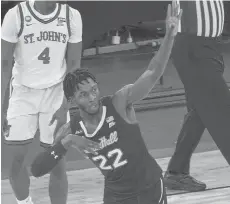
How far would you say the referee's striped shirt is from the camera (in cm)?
452

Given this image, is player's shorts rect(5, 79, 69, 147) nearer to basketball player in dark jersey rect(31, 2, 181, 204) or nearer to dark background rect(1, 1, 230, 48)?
basketball player in dark jersey rect(31, 2, 181, 204)

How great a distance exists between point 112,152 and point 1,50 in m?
1.26

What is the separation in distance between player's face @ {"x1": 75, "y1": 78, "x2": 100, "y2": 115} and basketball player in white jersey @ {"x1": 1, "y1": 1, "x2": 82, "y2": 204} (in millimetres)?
902

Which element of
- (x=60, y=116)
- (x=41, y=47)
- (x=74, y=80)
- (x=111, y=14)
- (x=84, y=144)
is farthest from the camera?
(x=111, y=14)

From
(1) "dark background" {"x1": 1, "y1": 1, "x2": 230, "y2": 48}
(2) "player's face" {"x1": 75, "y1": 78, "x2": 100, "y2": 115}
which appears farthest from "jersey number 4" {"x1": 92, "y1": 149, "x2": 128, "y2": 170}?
(1) "dark background" {"x1": 1, "y1": 1, "x2": 230, "y2": 48}

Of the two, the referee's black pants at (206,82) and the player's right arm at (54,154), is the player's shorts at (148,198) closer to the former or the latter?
the player's right arm at (54,154)

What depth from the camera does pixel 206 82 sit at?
445 cm

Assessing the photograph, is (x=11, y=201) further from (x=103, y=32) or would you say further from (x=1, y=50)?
(x=103, y=32)

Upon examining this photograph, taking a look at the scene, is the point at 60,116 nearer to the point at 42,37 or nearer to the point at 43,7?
the point at 42,37

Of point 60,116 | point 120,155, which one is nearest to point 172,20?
point 120,155

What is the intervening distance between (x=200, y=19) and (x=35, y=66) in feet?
3.37

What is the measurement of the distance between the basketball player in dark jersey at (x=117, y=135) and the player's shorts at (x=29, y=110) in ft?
3.19

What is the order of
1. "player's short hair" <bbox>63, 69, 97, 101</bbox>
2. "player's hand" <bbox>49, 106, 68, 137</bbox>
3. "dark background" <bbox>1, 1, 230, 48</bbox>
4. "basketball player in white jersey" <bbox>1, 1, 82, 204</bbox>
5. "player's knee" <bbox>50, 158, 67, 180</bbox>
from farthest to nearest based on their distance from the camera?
"dark background" <bbox>1, 1, 230, 48</bbox> → "player's knee" <bbox>50, 158, 67, 180</bbox> → "basketball player in white jersey" <bbox>1, 1, 82, 204</bbox> → "player's hand" <bbox>49, 106, 68, 137</bbox> → "player's short hair" <bbox>63, 69, 97, 101</bbox>

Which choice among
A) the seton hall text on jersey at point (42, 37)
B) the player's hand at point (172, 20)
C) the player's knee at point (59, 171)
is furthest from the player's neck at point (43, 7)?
the player's hand at point (172, 20)
